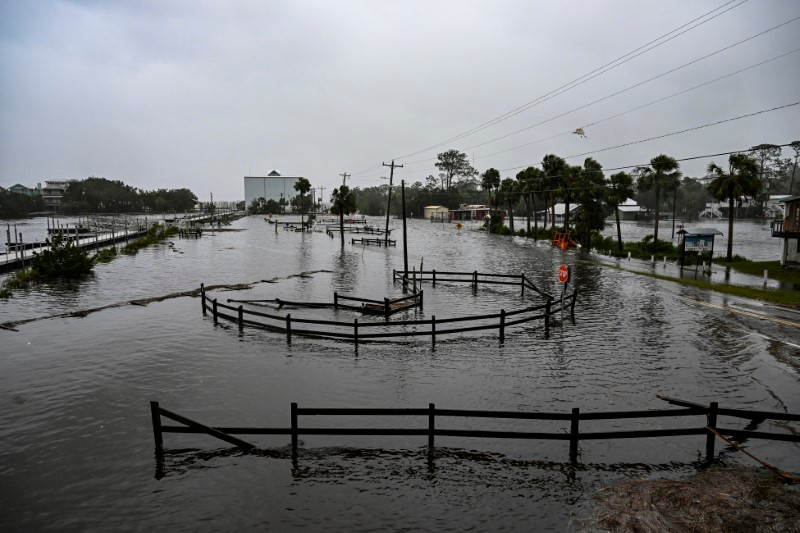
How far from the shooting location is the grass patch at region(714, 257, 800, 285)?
A: 39.9m

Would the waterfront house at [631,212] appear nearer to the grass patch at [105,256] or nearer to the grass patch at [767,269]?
the grass patch at [767,269]

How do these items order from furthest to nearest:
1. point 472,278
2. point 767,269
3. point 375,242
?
1. point 375,242
2. point 767,269
3. point 472,278

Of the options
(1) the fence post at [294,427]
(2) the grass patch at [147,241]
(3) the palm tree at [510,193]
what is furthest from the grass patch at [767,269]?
(2) the grass patch at [147,241]

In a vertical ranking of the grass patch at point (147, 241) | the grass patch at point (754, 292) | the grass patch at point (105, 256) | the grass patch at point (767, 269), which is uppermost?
the grass patch at point (147, 241)

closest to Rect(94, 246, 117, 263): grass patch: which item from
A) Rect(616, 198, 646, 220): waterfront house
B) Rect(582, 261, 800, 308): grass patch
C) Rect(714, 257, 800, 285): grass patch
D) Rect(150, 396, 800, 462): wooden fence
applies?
Rect(150, 396, 800, 462): wooden fence

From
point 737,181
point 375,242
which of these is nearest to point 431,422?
point 737,181

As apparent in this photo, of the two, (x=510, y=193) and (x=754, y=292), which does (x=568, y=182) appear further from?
(x=754, y=292)

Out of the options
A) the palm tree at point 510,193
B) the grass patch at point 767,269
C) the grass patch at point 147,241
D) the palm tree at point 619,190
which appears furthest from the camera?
the palm tree at point 510,193

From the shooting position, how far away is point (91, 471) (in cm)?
1151

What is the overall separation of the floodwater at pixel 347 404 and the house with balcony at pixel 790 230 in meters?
19.4

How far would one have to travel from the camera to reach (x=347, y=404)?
15047 millimetres

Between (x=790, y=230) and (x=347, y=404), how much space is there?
47.4 meters

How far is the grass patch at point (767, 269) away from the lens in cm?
3991

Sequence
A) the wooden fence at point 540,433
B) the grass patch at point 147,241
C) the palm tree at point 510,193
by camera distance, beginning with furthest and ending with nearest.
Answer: the palm tree at point 510,193 < the grass patch at point 147,241 < the wooden fence at point 540,433
